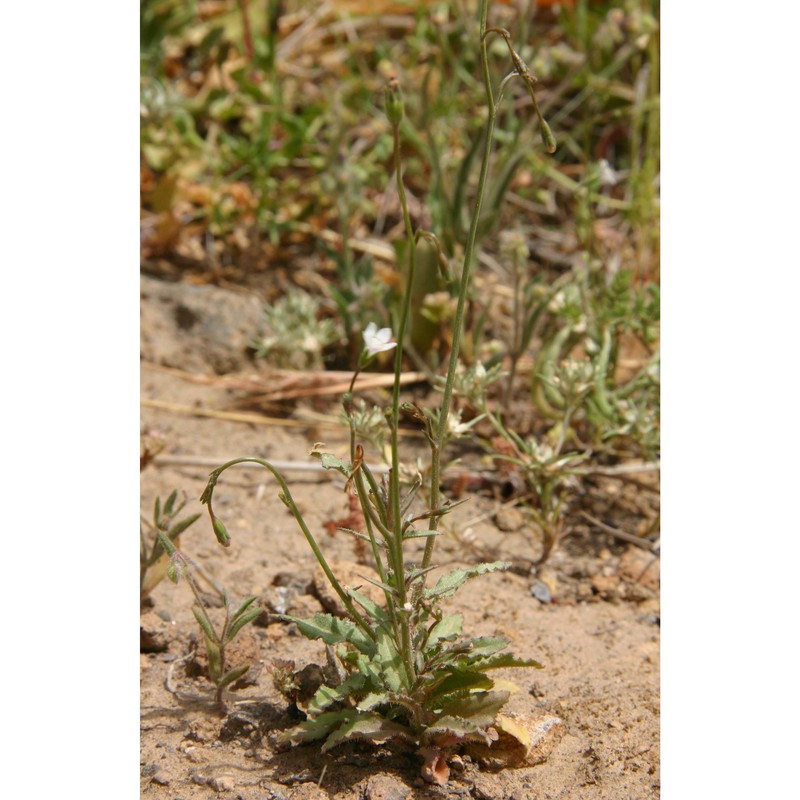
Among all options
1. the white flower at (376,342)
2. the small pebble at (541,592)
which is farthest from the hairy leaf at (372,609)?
the small pebble at (541,592)

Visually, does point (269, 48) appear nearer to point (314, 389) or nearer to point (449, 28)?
point (449, 28)

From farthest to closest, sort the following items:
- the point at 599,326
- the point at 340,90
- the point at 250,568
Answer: the point at 340,90 < the point at 599,326 < the point at 250,568

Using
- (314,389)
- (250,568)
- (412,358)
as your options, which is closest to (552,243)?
(412,358)

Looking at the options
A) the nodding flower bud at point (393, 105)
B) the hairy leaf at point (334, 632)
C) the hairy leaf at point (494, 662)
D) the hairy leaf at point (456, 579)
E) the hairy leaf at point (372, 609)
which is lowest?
the hairy leaf at point (494, 662)

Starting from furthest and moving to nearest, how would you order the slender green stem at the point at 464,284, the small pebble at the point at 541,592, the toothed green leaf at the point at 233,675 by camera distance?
the small pebble at the point at 541,592
the toothed green leaf at the point at 233,675
the slender green stem at the point at 464,284

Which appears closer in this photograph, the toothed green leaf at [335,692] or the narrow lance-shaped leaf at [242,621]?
the toothed green leaf at [335,692]

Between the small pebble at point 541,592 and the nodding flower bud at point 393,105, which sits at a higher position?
the nodding flower bud at point 393,105

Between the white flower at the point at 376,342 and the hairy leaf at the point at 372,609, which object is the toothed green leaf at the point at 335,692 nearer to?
the hairy leaf at the point at 372,609

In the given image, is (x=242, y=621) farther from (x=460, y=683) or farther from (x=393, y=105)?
(x=393, y=105)
